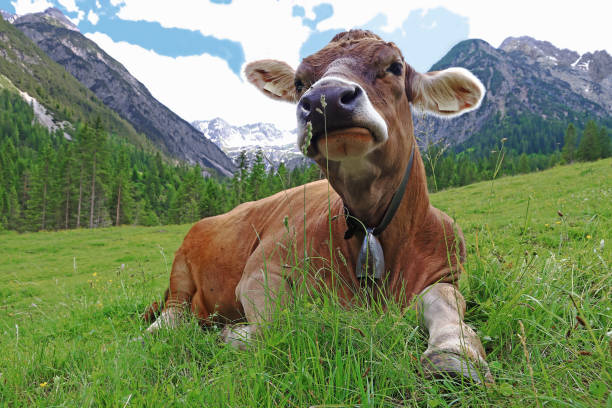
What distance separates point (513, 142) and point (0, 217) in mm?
178801

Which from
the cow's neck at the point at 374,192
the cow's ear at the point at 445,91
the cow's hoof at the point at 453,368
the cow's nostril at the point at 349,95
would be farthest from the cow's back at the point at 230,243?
the cow's hoof at the point at 453,368

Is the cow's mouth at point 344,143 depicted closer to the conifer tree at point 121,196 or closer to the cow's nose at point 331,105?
the cow's nose at point 331,105

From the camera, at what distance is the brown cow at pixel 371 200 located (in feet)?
7.22

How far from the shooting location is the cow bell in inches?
106

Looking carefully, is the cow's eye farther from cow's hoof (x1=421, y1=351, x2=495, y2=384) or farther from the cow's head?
cow's hoof (x1=421, y1=351, x2=495, y2=384)

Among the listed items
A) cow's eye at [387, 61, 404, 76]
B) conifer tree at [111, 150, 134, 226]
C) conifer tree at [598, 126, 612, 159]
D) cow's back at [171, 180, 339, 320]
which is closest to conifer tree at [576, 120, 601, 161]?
conifer tree at [598, 126, 612, 159]

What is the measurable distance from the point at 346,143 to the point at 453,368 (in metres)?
1.37

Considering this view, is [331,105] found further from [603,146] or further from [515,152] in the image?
[515,152]

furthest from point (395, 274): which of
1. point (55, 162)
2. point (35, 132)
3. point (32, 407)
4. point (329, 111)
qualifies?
point (35, 132)

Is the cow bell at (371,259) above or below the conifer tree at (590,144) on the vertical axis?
below

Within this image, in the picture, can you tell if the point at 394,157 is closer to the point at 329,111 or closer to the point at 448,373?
the point at 329,111

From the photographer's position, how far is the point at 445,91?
134 inches

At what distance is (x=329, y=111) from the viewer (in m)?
2.19

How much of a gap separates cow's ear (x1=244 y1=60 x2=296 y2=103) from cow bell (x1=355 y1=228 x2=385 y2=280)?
1851mm
